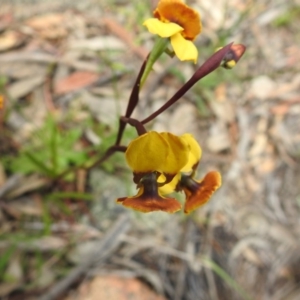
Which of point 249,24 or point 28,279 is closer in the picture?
point 28,279

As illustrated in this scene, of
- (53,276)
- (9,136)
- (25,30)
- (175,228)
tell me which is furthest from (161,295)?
(25,30)

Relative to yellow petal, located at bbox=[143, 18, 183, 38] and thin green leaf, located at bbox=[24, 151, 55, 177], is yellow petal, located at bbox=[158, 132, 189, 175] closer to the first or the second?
yellow petal, located at bbox=[143, 18, 183, 38]

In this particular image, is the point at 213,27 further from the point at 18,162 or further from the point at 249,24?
the point at 18,162

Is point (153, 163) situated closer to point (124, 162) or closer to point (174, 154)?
point (174, 154)

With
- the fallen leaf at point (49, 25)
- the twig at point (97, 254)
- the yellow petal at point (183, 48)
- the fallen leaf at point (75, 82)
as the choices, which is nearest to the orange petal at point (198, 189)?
the yellow petal at point (183, 48)

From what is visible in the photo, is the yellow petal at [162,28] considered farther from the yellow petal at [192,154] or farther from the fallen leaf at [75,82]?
the fallen leaf at [75,82]

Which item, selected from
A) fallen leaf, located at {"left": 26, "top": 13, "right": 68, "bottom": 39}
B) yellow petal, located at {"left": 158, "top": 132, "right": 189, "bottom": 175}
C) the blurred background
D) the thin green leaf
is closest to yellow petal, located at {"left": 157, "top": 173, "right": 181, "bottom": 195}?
yellow petal, located at {"left": 158, "top": 132, "right": 189, "bottom": 175}
